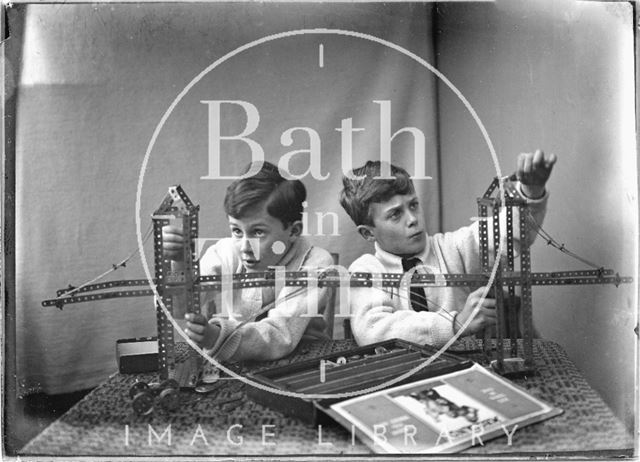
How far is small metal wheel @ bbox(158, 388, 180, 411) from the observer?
173 cm

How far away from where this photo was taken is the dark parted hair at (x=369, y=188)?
1799 mm

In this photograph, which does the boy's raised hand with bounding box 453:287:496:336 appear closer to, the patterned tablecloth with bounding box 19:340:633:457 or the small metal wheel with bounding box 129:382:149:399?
the patterned tablecloth with bounding box 19:340:633:457

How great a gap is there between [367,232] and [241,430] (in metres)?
0.53

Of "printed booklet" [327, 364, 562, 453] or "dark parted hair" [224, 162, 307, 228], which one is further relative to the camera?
"dark parted hair" [224, 162, 307, 228]

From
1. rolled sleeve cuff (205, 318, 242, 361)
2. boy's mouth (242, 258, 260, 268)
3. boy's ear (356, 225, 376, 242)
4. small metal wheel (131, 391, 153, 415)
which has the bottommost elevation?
small metal wheel (131, 391, 153, 415)

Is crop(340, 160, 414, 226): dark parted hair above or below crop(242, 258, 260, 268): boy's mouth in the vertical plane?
above

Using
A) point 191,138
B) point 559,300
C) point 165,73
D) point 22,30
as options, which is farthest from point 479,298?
point 22,30

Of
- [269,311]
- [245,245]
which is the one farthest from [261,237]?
[269,311]

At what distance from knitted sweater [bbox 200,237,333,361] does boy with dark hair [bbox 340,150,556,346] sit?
0.10 m

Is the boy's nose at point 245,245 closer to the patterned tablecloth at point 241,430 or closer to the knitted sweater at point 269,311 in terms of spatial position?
the knitted sweater at point 269,311

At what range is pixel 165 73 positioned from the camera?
178 centimetres

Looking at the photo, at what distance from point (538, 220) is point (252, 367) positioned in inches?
29.3

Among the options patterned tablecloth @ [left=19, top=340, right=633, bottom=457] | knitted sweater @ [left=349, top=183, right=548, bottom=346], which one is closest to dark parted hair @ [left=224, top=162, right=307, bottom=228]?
knitted sweater @ [left=349, top=183, right=548, bottom=346]

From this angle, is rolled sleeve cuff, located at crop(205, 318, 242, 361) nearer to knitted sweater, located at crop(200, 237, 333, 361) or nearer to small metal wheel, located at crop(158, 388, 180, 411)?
knitted sweater, located at crop(200, 237, 333, 361)
